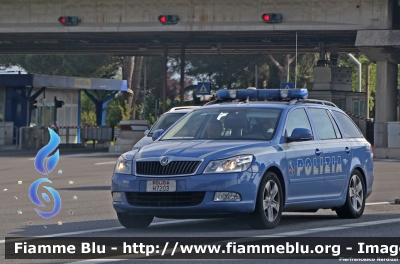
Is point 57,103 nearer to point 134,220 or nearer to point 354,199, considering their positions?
point 354,199

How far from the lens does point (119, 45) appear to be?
48.3 metres

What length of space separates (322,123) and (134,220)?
2.99 metres

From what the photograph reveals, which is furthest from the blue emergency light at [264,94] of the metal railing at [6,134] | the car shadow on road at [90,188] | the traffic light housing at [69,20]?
the metal railing at [6,134]

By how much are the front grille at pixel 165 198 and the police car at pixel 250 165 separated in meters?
0.01

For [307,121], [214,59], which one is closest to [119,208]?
[307,121]

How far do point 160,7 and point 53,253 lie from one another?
2937 centimetres

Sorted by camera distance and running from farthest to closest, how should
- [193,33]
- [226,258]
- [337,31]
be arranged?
1. [193,33]
2. [337,31]
3. [226,258]

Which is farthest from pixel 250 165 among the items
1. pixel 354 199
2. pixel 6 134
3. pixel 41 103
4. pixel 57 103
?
pixel 41 103

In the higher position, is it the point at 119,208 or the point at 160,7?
the point at 160,7

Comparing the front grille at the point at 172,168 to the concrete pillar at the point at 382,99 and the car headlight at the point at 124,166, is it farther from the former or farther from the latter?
the concrete pillar at the point at 382,99

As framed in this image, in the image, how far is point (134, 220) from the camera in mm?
11836

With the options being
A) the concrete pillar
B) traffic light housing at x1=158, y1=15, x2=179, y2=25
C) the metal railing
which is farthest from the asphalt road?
the metal railing

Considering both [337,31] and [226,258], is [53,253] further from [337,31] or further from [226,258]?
[337,31]

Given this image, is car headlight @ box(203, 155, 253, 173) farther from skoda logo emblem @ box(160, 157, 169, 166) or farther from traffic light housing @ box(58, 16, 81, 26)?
traffic light housing @ box(58, 16, 81, 26)
